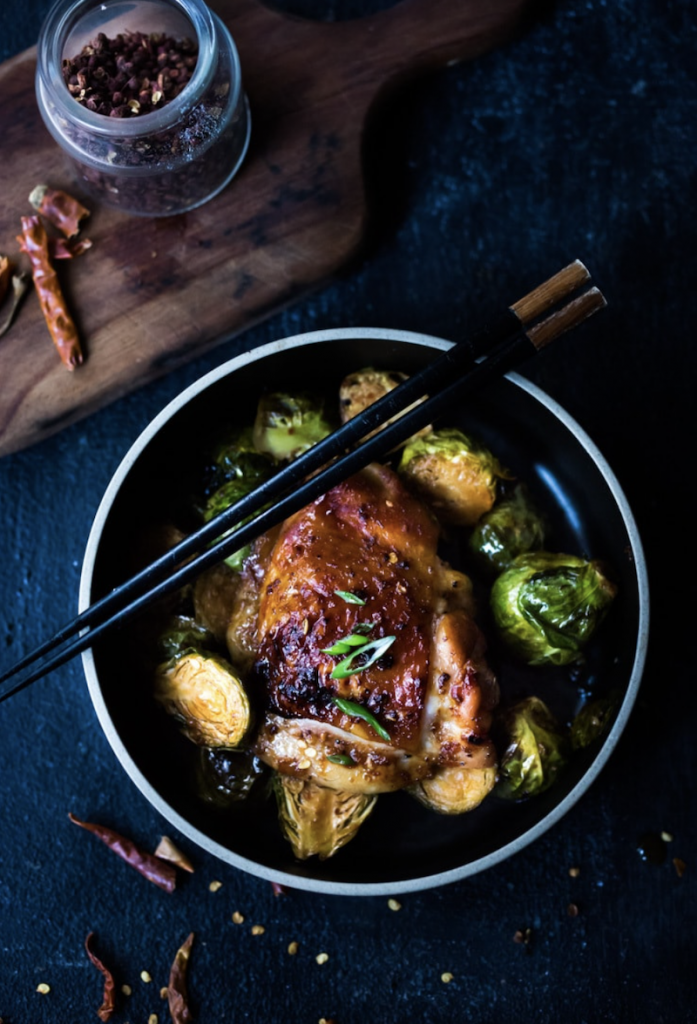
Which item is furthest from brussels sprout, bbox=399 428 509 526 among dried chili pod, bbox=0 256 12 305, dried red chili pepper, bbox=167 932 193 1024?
dried red chili pepper, bbox=167 932 193 1024

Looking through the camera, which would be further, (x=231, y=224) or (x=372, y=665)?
(x=231, y=224)

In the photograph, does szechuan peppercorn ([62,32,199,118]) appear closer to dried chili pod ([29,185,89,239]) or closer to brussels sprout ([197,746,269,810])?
dried chili pod ([29,185,89,239])

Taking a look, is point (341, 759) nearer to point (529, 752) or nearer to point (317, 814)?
point (317, 814)

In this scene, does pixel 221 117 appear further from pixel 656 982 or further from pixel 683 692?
pixel 656 982

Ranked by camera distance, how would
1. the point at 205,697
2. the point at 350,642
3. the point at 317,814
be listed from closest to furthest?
the point at 350,642
the point at 205,697
the point at 317,814

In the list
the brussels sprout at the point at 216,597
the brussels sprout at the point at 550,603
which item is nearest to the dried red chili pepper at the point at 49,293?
the brussels sprout at the point at 216,597

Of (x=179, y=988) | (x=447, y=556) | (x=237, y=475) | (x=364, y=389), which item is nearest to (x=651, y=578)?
(x=447, y=556)

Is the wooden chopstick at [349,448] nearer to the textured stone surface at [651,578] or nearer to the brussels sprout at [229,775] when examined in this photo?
the brussels sprout at [229,775]

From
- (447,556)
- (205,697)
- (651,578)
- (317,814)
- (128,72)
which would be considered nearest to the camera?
(205,697)
